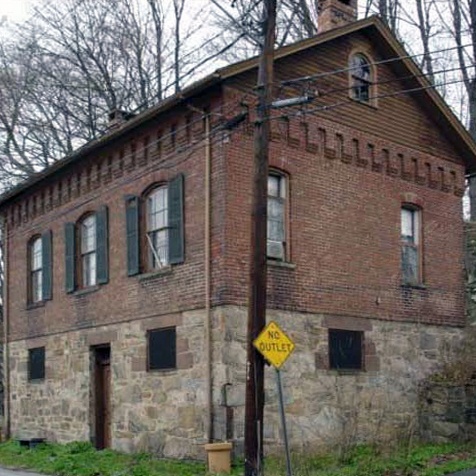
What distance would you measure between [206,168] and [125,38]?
21.3 meters

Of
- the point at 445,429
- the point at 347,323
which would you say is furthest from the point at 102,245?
the point at 445,429

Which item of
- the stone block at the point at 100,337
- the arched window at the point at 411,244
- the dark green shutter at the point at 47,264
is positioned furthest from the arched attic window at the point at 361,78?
the dark green shutter at the point at 47,264

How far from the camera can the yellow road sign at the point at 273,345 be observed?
535 inches

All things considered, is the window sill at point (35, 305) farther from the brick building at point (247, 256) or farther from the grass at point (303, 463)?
the grass at point (303, 463)

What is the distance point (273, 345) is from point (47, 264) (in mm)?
10442

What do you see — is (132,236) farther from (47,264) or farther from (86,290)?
(47,264)

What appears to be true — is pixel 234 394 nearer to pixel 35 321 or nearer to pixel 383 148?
pixel 383 148

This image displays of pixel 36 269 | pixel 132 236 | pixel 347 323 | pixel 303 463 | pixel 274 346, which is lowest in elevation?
pixel 303 463

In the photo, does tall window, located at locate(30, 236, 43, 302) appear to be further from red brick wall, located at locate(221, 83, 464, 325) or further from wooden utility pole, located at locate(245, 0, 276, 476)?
wooden utility pole, located at locate(245, 0, 276, 476)

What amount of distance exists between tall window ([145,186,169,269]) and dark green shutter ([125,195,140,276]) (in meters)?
0.23

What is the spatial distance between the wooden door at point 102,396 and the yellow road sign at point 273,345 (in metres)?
7.02

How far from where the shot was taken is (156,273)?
17.9 meters

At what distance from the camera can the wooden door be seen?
65.1ft

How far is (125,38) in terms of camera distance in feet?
120
